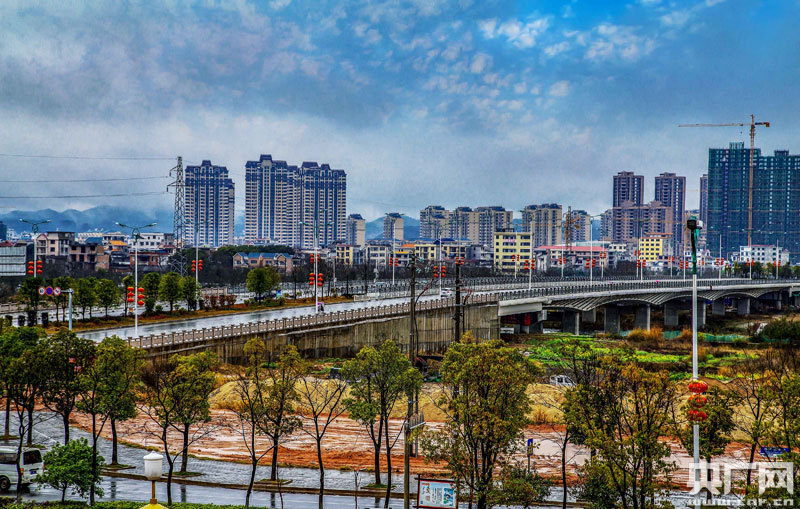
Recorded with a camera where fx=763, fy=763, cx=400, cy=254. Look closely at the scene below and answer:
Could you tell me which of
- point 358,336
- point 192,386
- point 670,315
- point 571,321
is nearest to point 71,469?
Answer: point 192,386

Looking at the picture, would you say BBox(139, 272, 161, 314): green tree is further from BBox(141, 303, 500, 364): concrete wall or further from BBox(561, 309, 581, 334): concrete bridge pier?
BBox(561, 309, 581, 334): concrete bridge pier

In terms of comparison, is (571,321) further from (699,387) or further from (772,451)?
(699,387)

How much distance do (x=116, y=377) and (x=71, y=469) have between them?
427 centimetres

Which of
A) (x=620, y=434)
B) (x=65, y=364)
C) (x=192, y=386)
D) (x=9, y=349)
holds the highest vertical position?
(x=9, y=349)

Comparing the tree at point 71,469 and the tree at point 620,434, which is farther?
the tree at point 71,469

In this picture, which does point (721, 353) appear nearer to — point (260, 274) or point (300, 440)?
point (260, 274)

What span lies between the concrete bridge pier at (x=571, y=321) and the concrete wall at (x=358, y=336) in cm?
1979

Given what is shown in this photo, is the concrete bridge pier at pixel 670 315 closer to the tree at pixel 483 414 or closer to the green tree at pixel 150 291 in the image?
the green tree at pixel 150 291

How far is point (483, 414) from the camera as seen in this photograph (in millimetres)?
21688

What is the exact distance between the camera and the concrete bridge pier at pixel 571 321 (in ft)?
296

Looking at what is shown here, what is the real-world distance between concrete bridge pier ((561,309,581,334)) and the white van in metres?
71.3

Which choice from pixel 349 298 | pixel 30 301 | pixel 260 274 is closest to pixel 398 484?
pixel 30 301

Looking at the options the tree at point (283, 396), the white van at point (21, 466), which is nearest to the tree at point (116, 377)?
the white van at point (21, 466)

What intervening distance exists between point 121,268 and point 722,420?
5491 inches
